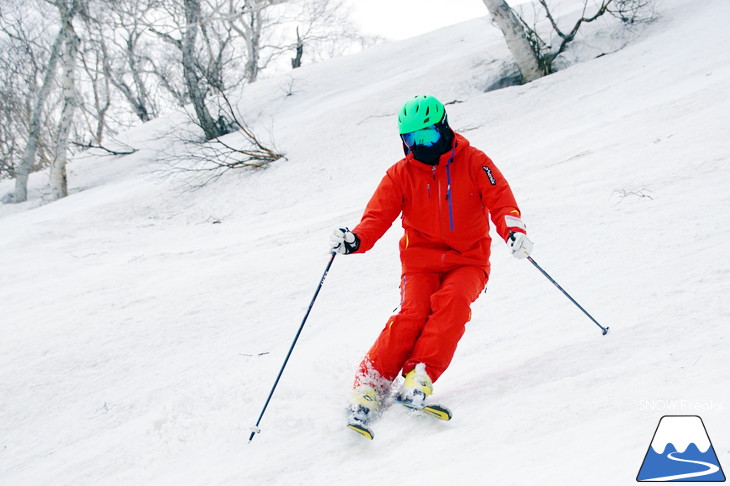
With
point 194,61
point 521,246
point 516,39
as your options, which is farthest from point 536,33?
point 521,246

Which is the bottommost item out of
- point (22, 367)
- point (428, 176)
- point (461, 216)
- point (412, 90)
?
point (22, 367)

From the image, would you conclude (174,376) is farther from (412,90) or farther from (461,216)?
(412,90)

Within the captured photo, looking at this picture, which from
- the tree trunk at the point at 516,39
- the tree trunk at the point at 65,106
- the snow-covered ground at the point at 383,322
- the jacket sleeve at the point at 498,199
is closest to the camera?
the snow-covered ground at the point at 383,322

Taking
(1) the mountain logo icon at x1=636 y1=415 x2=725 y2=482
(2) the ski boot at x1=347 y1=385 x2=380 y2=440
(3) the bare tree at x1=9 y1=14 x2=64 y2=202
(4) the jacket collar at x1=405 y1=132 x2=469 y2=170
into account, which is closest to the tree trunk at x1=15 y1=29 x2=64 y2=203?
(3) the bare tree at x1=9 y1=14 x2=64 y2=202

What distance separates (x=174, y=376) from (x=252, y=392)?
675mm

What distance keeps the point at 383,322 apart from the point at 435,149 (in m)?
1.27

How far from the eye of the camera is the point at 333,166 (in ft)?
28.3

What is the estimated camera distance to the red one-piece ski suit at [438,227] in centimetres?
274

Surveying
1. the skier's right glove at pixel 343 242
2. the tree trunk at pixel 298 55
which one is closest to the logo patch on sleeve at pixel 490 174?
the skier's right glove at pixel 343 242

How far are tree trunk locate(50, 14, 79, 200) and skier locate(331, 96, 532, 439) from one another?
10.7m

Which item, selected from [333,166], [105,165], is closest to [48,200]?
[105,165]

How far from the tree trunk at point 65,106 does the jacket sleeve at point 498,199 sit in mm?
11049

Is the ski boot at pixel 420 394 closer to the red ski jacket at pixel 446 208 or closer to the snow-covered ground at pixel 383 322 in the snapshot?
the snow-covered ground at pixel 383 322

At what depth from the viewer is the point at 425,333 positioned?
2658mm
